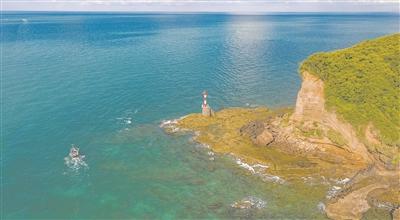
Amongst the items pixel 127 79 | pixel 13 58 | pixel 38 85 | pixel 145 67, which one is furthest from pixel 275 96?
pixel 13 58

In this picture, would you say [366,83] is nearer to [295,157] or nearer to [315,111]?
[315,111]

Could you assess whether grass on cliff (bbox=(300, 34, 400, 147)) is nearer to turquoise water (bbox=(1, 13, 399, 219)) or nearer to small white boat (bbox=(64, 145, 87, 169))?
turquoise water (bbox=(1, 13, 399, 219))

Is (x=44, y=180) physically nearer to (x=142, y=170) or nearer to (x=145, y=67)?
(x=142, y=170)

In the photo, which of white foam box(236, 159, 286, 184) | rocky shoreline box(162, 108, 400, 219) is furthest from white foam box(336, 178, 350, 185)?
white foam box(236, 159, 286, 184)

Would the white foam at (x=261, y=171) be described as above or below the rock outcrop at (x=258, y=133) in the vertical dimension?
below

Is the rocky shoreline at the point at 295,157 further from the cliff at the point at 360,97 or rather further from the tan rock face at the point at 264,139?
the cliff at the point at 360,97

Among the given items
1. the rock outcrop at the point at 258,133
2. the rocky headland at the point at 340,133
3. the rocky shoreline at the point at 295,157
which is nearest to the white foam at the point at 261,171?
the rocky shoreline at the point at 295,157
